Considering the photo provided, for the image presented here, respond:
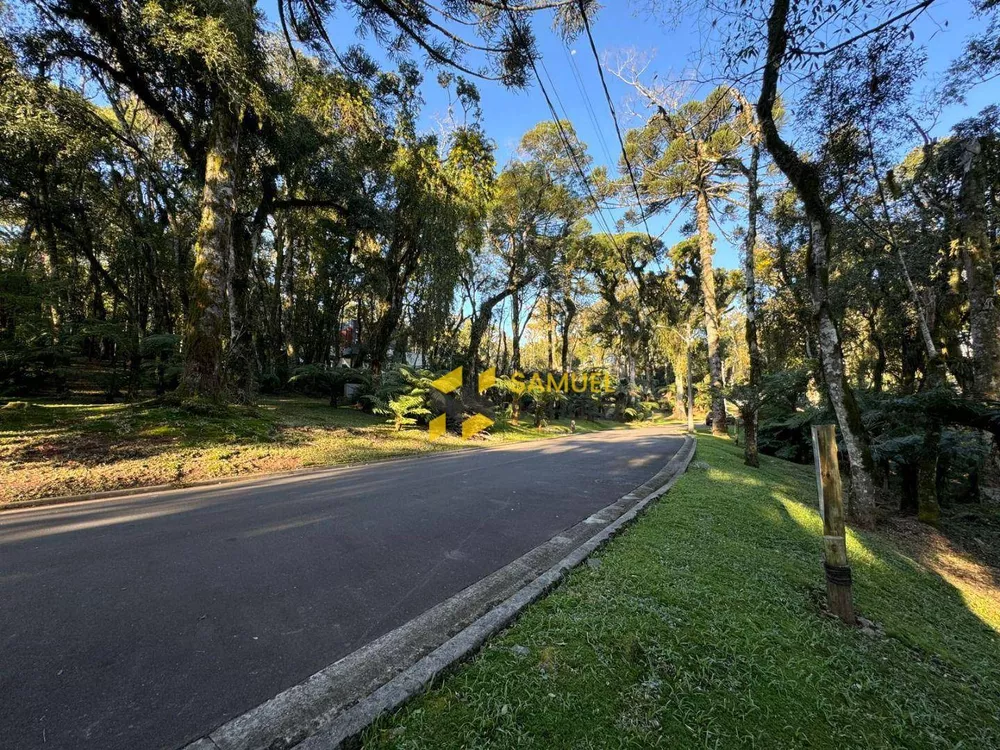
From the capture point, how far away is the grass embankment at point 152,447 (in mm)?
6395

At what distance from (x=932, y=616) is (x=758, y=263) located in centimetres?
2118

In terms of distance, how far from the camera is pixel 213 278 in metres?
10.1

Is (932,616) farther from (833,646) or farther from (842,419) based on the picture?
(842,419)

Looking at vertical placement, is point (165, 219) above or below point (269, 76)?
below

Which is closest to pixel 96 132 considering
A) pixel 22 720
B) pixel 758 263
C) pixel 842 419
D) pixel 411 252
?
pixel 411 252

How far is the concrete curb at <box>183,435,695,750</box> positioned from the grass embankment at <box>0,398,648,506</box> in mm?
6219

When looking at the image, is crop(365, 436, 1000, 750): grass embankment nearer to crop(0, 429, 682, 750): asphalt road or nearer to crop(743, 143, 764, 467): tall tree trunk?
crop(0, 429, 682, 750): asphalt road

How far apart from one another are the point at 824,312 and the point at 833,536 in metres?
4.68

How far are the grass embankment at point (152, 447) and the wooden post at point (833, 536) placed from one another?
26.9 feet

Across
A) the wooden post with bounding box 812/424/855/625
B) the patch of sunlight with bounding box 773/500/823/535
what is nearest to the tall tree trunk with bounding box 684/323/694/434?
the patch of sunlight with bounding box 773/500/823/535

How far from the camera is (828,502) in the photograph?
3234 mm

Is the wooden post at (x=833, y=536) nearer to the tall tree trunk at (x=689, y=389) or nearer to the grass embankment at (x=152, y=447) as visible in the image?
the grass embankment at (x=152, y=447)

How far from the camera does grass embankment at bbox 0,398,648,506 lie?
6.39 meters

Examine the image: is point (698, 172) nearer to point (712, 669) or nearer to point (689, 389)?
point (689, 389)
